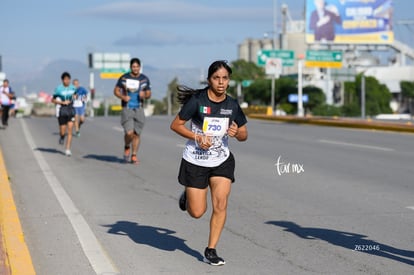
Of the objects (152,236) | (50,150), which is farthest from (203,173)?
(50,150)

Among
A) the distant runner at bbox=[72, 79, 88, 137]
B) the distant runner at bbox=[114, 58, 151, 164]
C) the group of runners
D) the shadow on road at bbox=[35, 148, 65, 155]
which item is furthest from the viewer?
the distant runner at bbox=[72, 79, 88, 137]

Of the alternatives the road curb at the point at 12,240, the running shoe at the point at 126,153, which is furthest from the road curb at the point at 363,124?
the road curb at the point at 12,240

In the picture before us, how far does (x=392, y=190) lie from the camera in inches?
486

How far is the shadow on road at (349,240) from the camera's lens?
Answer: 24.9ft

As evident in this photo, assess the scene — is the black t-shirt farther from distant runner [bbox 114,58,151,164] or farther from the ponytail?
distant runner [bbox 114,58,151,164]

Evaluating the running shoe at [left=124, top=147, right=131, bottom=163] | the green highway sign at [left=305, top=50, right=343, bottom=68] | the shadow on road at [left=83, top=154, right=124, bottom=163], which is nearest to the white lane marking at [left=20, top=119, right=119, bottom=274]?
the running shoe at [left=124, top=147, right=131, bottom=163]

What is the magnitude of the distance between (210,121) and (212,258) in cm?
111

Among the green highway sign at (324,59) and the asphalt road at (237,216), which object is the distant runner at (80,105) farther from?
the green highway sign at (324,59)

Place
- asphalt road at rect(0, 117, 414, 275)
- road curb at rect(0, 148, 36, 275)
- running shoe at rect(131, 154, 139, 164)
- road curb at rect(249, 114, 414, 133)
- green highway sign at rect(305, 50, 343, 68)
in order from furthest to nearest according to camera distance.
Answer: green highway sign at rect(305, 50, 343, 68) < road curb at rect(249, 114, 414, 133) < running shoe at rect(131, 154, 139, 164) < asphalt road at rect(0, 117, 414, 275) < road curb at rect(0, 148, 36, 275)

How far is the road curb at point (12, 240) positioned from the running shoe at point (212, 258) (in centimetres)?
139

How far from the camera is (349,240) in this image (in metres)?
8.34

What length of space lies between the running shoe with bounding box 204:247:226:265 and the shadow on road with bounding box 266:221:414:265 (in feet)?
4.48

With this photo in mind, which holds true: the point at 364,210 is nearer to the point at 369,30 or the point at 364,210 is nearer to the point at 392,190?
the point at 392,190

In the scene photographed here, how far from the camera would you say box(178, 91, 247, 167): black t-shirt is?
24.0 ft
